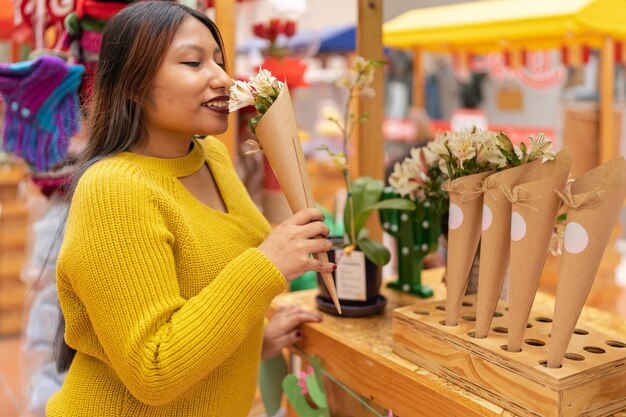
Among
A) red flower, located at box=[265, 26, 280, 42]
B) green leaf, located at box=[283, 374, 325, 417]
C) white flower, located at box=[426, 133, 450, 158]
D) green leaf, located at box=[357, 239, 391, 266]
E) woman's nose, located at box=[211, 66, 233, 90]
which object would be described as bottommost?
green leaf, located at box=[283, 374, 325, 417]

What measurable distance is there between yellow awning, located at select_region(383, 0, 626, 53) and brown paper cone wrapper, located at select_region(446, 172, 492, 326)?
2.52 meters

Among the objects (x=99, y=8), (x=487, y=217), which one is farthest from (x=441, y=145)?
(x=99, y=8)

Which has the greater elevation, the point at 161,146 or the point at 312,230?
the point at 161,146

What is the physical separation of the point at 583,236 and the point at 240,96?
588 millimetres

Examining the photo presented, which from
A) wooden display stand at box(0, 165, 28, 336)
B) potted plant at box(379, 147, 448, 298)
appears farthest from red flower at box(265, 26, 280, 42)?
wooden display stand at box(0, 165, 28, 336)

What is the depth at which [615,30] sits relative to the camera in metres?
3.44

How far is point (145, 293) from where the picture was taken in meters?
1.03

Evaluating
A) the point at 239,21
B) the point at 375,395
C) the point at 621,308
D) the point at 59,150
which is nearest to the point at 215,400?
the point at 375,395

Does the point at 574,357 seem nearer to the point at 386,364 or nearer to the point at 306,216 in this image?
the point at 386,364

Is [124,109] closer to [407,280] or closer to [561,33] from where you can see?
[407,280]

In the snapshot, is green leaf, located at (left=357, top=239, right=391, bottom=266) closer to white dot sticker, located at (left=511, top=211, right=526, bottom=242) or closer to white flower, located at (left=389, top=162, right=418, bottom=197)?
white flower, located at (left=389, top=162, right=418, bottom=197)

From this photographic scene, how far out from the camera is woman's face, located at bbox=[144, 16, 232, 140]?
3.78ft

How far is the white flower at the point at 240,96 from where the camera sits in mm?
1100

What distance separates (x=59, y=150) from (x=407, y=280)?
1.23m
